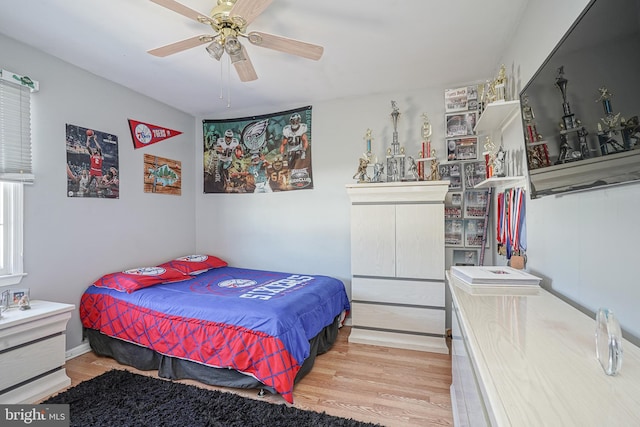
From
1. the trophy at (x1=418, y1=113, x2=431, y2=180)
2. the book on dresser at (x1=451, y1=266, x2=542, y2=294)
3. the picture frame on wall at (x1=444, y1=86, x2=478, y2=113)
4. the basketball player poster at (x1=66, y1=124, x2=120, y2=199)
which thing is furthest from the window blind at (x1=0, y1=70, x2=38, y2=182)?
the picture frame on wall at (x1=444, y1=86, x2=478, y2=113)


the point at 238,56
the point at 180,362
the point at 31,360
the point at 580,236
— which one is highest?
the point at 238,56

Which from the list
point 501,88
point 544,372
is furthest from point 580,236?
point 501,88

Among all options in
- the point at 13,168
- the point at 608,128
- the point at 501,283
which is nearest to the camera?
the point at 608,128

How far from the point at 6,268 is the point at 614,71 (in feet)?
11.7

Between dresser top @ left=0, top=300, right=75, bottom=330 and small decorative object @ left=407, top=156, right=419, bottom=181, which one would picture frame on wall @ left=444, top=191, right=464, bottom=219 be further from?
dresser top @ left=0, top=300, right=75, bottom=330

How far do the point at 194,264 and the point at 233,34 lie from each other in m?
2.49

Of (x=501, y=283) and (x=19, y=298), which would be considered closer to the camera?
(x=501, y=283)

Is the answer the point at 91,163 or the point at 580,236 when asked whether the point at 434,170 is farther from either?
the point at 91,163

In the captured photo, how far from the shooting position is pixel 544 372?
74 centimetres

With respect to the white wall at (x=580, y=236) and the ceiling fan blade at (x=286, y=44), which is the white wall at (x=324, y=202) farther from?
the ceiling fan blade at (x=286, y=44)

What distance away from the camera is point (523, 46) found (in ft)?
6.41

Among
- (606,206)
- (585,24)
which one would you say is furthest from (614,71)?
(606,206)

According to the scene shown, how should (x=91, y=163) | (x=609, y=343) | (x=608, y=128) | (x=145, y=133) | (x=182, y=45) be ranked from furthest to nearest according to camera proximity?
(x=145, y=133)
(x=91, y=163)
(x=182, y=45)
(x=608, y=128)
(x=609, y=343)

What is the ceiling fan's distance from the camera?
156 cm
